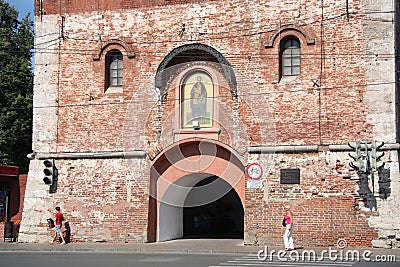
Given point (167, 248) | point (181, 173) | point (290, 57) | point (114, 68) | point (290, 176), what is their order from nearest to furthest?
point (167, 248), point (290, 176), point (290, 57), point (181, 173), point (114, 68)

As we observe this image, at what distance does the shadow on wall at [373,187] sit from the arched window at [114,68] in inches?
361

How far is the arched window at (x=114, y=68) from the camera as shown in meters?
23.7

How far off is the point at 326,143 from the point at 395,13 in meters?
4.54

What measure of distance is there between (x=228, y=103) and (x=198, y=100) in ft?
3.73

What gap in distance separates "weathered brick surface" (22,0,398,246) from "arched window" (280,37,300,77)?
0.31 meters

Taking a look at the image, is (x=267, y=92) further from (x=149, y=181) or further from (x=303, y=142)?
(x=149, y=181)

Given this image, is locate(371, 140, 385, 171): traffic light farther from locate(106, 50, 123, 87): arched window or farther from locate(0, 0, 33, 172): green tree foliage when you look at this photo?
locate(0, 0, 33, 172): green tree foliage

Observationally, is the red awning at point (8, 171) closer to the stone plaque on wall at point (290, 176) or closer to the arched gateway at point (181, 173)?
the arched gateway at point (181, 173)

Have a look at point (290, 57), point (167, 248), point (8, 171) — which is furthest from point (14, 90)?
point (290, 57)

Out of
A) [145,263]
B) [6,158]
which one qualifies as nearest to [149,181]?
[145,263]

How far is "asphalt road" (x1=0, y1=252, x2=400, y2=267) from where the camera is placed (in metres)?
15.7

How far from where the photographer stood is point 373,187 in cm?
2006

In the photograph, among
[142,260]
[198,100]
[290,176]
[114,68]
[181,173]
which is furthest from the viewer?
[114,68]

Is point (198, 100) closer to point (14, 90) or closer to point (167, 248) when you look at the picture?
point (167, 248)
